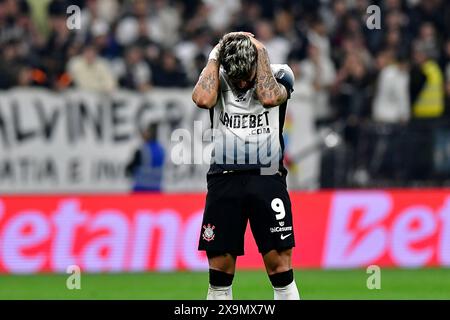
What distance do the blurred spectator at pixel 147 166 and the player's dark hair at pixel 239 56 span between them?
34.9 ft

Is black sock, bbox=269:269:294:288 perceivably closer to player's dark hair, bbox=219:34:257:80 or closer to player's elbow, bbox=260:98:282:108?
player's elbow, bbox=260:98:282:108

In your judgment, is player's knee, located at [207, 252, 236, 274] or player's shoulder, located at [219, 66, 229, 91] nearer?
player's knee, located at [207, 252, 236, 274]

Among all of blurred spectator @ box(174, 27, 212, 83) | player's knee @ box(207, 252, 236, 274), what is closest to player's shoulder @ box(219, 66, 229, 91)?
player's knee @ box(207, 252, 236, 274)

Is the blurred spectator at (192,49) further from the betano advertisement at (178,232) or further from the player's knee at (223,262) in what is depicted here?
the player's knee at (223,262)

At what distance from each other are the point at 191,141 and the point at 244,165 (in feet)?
37.4

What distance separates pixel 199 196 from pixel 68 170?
4003 mm

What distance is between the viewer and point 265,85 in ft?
31.8

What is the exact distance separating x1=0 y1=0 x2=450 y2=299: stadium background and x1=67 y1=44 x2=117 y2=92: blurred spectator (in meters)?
0.02

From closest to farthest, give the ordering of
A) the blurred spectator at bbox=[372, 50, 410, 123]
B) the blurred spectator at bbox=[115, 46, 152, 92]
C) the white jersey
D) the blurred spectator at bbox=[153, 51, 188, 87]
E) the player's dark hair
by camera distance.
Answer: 1. the player's dark hair
2. the white jersey
3. the blurred spectator at bbox=[372, 50, 410, 123]
4. the blurred spectator at bbox=[115, 46, 152, 92]
5. the blurred spectator at bbox=[153, 51, 188, 87]

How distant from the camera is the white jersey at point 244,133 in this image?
9922 mm

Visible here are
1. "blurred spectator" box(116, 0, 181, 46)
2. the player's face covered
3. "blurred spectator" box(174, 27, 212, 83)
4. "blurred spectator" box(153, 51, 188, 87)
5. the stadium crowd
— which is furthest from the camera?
"blurred spectator" box(116, 0, 181, 46)

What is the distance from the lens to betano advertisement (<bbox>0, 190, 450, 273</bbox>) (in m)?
17.7

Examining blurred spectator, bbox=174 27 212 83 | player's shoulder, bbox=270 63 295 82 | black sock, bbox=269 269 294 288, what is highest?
blurred spectator, bbox=174 27 212 83
